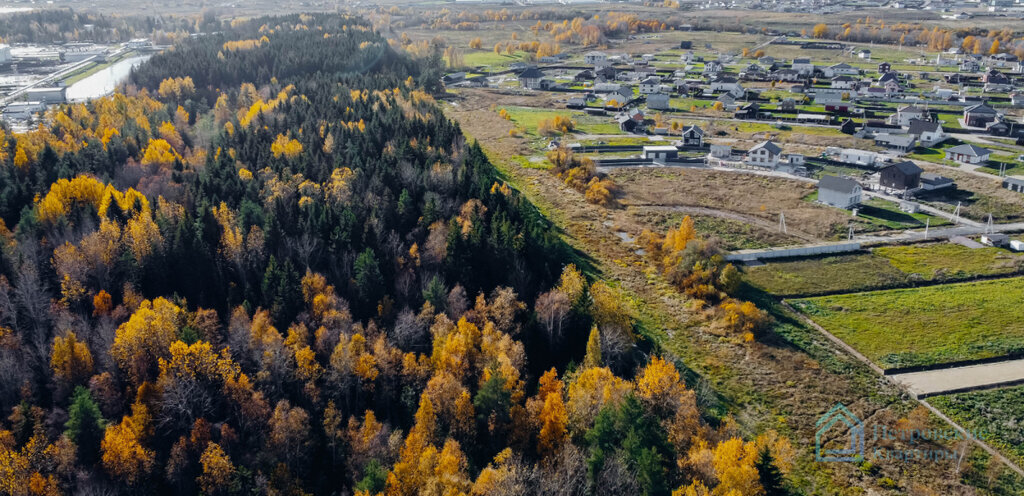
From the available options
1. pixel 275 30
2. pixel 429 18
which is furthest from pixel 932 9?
pixel 275 30

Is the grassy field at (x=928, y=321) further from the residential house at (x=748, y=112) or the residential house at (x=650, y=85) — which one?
the residential house at (x=650, y=85)

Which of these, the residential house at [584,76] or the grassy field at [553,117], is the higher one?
the residential house at [584,76]

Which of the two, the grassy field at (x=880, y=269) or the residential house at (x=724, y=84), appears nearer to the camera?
the grassy field at (x=880, y=269)

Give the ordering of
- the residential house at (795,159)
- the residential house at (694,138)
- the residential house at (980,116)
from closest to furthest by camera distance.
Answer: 1. the residential house at (795,159)
2. the residential house at (694,138)
3. the residential house at (980,116)

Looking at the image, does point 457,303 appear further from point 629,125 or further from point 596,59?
point 596,59

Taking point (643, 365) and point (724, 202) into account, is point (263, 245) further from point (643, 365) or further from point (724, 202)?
point (724, 202)

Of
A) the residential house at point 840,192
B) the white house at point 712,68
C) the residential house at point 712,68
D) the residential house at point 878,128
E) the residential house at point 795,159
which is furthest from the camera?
the white house at point 712,68

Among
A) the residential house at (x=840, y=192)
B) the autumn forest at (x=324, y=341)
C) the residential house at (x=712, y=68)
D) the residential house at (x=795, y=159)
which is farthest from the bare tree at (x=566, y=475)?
the residential house at (x=712, y=68)
